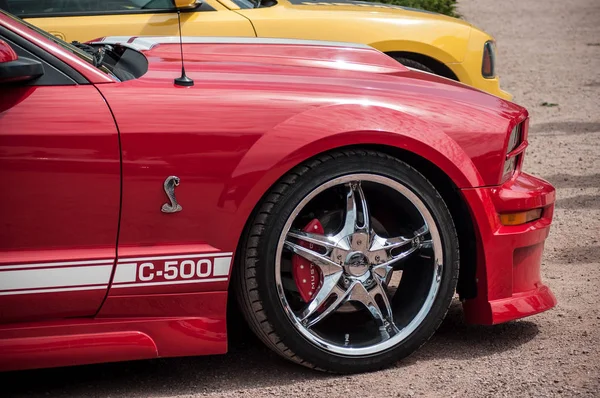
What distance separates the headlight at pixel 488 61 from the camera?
22.6ft

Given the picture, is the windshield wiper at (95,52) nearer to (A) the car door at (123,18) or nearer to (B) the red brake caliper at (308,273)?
(B) the red brake caliper at (308,273)

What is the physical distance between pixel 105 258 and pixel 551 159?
503cm

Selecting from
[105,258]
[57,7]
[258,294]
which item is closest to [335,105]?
[258,294]

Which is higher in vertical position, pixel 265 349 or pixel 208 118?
pixel 208 118

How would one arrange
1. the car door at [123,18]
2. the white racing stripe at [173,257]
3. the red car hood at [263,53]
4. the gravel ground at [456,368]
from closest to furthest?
the white racing stripe at [173,257] < the gravel ground at [456,368] < the red car hood at [263,53] < the car door at [123,18]

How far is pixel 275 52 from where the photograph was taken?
164 inches

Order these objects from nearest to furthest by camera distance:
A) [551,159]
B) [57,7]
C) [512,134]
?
[512,134]
[57,7]
[551,159]

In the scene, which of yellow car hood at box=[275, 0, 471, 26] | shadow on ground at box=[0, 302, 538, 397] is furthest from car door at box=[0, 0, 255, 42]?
shadow on ground at box=[0, 302, 538, 397]

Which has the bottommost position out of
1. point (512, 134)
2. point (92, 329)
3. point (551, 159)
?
point (551, 159)

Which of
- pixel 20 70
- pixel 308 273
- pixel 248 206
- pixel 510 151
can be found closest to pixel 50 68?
pixel 20 70

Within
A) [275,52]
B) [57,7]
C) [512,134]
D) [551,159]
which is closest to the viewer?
[512,134]

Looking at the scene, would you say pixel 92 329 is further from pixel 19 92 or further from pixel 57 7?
pixel 57 7

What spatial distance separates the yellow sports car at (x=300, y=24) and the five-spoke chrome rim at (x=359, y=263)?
2.98 meters

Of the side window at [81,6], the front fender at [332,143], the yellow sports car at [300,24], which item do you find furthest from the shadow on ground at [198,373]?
the side window at [81,6]
